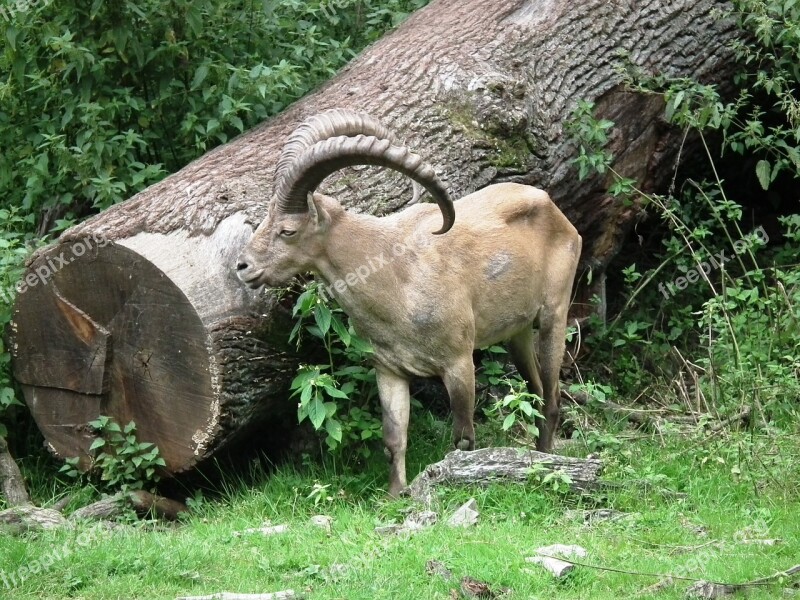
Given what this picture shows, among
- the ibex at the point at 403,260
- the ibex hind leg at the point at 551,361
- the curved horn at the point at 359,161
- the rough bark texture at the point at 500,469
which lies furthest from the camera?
the ibex hind leg at the point at 551,361

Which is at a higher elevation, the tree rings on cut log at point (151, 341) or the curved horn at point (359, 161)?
the curved horn at point (359, 161)

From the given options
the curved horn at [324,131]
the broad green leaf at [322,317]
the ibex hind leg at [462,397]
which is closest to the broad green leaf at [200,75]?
the curved horn at [324,131]

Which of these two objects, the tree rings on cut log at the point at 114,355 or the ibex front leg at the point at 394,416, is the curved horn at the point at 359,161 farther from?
the ibex front leg at the point at 394,416

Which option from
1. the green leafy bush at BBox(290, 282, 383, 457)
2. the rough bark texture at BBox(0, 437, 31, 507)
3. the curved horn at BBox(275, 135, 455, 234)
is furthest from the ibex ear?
the rough bark texture at BBox(0, 437, 31, 507)

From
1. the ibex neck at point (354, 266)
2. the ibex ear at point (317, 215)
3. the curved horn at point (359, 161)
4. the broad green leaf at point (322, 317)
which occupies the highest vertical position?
the curved horn at point (359, 161)

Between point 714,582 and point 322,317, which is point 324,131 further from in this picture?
point 714,582

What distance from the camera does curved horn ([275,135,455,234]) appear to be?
6945mm

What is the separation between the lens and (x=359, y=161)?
7043 mm

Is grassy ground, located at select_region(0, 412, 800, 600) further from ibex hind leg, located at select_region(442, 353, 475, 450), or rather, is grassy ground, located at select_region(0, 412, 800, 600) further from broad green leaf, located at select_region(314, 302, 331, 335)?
broad green leaf, located at select_region(314, 302, 331, 335)

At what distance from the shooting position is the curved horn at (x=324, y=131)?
289 inches

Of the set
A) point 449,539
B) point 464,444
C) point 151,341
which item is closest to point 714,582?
point 449,539

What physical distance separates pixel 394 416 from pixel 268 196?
1.71 meters

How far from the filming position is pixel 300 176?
7.07m

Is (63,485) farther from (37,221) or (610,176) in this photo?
(610,176)
